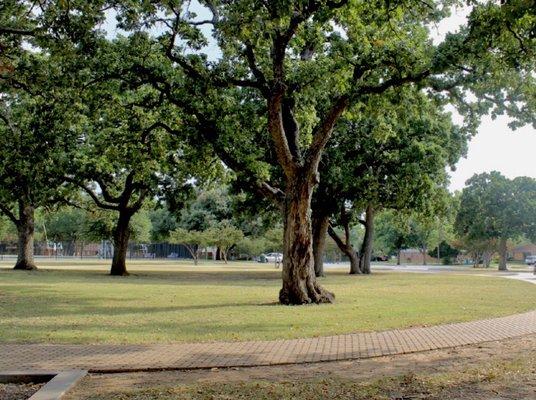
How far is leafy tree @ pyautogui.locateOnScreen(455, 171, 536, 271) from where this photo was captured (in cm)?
5922

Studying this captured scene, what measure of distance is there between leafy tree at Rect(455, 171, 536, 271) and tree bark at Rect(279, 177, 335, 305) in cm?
4700

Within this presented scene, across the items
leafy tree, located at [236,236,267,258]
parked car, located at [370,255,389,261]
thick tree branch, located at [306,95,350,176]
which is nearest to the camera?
thick tree branch, located at [306,95,350,176]

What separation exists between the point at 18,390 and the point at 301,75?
520 inches

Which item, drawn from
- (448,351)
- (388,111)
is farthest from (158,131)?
(448,351)

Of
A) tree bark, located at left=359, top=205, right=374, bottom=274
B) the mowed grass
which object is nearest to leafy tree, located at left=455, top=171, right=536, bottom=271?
tree bark, located at left=359, top=205, right=374, bottom=274

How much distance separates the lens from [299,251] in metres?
17.2

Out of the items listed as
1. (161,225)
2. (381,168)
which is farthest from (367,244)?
(161,225)

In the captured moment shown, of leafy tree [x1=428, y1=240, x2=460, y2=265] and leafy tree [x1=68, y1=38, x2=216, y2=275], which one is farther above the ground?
leafy tree [x1=68, y1=38, x2=216, y2=275]

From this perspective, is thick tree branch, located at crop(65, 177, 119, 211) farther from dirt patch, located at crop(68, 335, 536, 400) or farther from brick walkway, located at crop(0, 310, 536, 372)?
dirt patch, located at crop(68, 335, 536, 400)

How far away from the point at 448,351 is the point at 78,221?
91.2 metres

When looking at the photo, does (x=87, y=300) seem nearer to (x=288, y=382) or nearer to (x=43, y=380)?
(x=43, y=380)

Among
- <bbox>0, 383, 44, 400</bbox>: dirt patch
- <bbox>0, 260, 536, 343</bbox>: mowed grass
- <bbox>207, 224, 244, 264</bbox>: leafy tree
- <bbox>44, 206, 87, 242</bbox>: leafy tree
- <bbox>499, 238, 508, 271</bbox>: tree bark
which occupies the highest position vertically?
<bbox>44, 206, 87, 242</bbox>: leafy tree

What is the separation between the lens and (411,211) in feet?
116

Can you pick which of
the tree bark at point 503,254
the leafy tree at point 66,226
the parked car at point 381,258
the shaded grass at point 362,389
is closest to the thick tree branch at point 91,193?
the shaded grass at point 362,389
